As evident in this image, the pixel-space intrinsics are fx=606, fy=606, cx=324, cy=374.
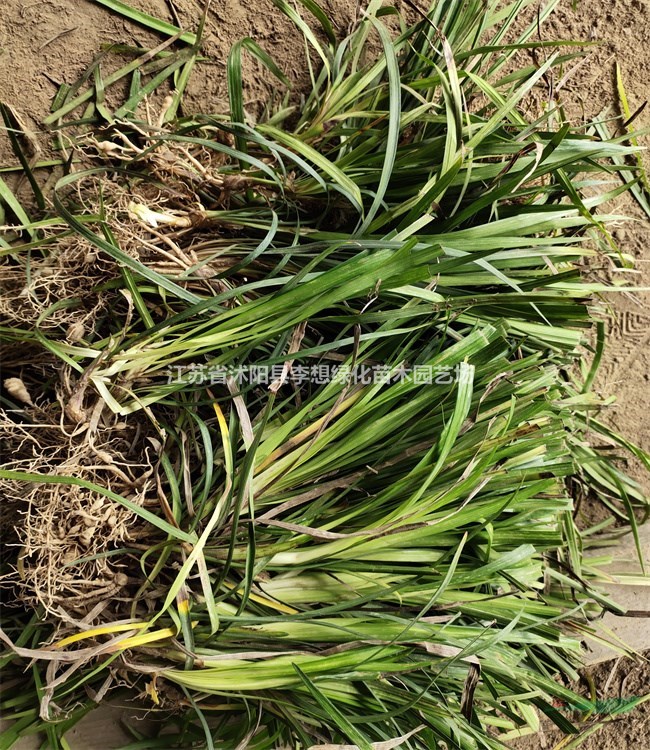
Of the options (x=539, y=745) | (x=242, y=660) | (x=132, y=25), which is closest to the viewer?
(x=242, y=660)

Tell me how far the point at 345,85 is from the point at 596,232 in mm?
490

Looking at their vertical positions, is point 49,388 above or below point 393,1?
below

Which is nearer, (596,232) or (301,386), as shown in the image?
(301,386)

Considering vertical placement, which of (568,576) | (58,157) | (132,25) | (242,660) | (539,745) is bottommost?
(539,745)

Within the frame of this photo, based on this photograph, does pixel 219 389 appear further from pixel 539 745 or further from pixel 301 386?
pixel 539 745


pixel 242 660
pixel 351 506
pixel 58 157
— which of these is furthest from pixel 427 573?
pixel 58 157

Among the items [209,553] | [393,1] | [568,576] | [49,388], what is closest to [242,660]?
[209,553]

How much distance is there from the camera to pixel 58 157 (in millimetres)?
861

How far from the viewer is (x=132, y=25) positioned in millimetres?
882

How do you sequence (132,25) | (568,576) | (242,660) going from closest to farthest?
(242,660)
(132,25)
(568,576)

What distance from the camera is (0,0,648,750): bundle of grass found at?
734mm

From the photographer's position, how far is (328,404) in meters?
0.79

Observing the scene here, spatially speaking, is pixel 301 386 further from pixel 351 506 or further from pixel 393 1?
pixel 393 1

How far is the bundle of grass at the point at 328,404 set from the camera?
734 millimetres
